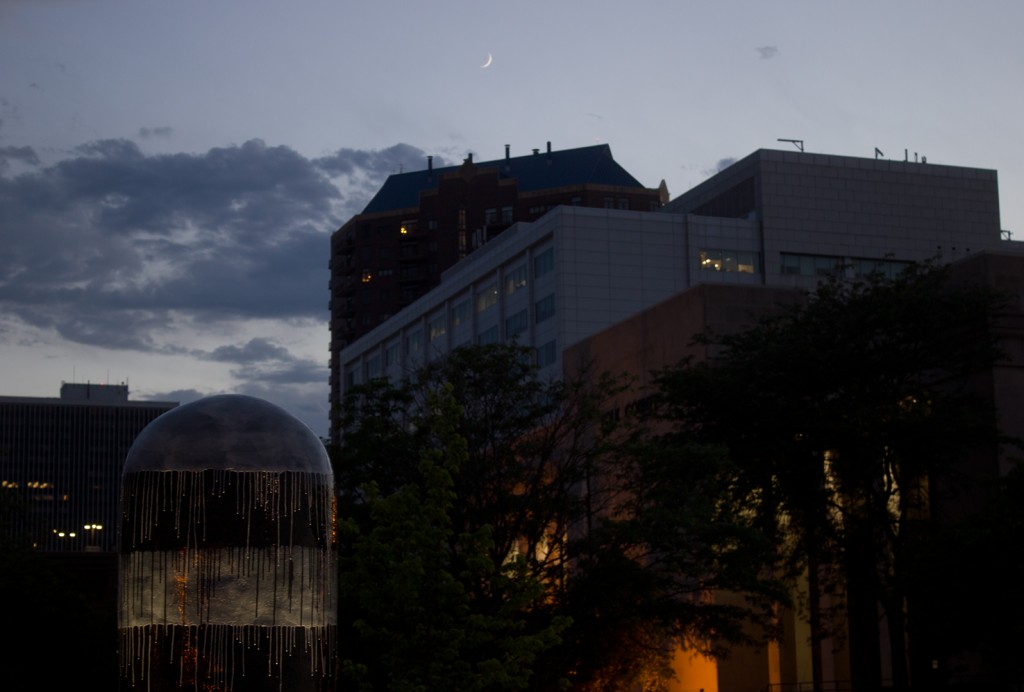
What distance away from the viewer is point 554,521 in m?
47.9

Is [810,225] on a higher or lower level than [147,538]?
higher

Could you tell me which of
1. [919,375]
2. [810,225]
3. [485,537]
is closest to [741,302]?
[919,375]

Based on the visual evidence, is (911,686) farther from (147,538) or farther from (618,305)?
(618,305)

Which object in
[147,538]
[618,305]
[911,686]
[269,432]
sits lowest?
[911,686]

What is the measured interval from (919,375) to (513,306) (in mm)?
62782

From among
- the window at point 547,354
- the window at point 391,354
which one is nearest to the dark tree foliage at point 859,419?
the window at point 547,354

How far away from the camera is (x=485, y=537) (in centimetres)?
3309

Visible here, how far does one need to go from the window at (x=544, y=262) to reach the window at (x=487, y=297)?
774 centimetres

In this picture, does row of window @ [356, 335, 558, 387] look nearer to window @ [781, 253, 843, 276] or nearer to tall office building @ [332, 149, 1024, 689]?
tall office building @ [332, 149, 1024, 689]

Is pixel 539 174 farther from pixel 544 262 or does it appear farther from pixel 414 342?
pixel 544 262

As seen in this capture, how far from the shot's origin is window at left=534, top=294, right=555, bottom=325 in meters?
103

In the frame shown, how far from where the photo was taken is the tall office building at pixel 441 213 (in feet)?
573

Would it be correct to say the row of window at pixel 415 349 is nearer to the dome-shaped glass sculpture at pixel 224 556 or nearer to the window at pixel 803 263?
the window at pixel 803 263

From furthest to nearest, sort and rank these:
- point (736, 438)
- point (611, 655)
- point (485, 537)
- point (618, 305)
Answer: point (618, 305) < point (736, 438) < point (611, 655) < point (485, 537)
